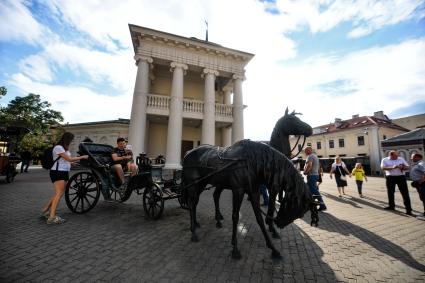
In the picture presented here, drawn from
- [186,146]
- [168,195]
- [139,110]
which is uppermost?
[139,110]

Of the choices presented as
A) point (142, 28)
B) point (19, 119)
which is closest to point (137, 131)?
point (142, 28)

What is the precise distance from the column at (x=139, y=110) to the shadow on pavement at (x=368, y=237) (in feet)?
35.5

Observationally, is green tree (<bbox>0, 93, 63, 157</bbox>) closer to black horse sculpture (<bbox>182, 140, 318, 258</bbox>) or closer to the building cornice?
the building cornice

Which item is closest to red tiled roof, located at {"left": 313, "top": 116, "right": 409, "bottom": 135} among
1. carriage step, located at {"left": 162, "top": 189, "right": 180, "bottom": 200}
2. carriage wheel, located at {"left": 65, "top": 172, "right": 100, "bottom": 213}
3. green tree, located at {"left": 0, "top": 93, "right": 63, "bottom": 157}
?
carriage step, located at {"left": 162, "top": 189, "right": 180, "bottom": 200}

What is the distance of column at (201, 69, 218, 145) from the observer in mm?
13844

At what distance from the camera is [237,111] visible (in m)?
15.0

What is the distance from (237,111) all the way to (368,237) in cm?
1217

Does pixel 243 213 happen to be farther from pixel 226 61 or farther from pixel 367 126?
→ pixel 367 126

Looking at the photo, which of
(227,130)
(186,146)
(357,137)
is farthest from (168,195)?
(357,137)

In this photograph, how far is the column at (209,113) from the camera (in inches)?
545

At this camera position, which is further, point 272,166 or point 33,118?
point 33,118

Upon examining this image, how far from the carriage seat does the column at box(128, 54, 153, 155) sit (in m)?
6.43

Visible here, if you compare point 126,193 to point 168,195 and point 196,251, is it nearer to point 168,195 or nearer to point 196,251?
point 168,195

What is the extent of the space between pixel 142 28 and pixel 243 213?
14.0 m
